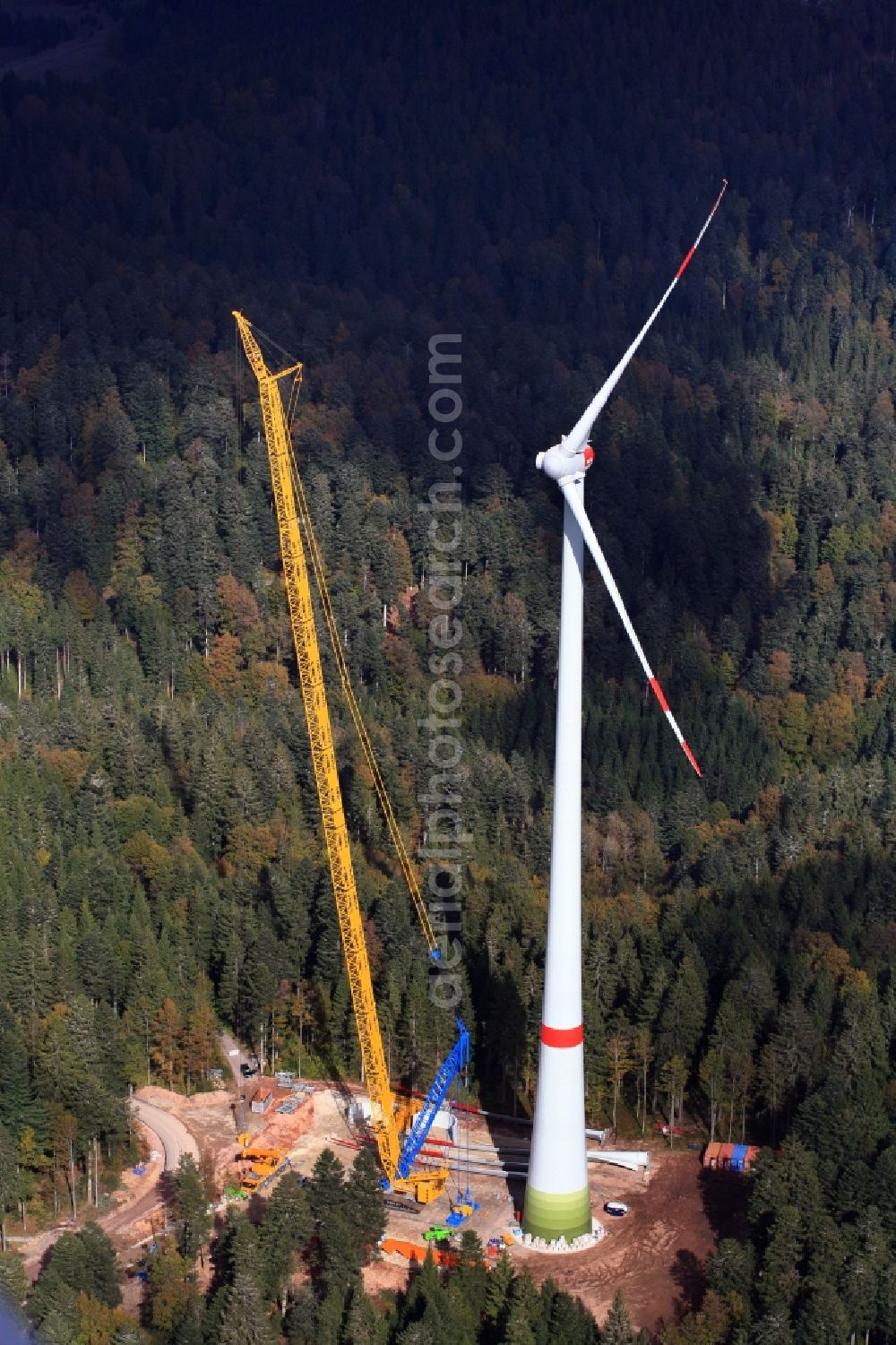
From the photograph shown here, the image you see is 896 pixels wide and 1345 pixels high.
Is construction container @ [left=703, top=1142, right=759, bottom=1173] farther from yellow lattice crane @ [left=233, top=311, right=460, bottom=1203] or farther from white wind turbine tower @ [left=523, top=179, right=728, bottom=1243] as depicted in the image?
yellow lattice crane @ [left=233, top=311, right=460, bottom=1203]

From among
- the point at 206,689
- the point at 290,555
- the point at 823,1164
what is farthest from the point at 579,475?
the point at 206,689

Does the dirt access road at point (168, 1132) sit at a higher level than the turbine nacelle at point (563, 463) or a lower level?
lower

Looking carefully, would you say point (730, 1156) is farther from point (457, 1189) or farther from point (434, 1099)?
point (434, 1099)

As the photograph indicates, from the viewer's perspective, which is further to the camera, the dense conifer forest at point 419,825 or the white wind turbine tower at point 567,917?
the dense conifer forest at point 419,825

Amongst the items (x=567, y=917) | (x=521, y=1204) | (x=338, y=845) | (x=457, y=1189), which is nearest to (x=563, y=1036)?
(x=567, y=917)

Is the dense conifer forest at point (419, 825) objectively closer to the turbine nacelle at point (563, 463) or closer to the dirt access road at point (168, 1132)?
the dirt access road at point (168, 1132)

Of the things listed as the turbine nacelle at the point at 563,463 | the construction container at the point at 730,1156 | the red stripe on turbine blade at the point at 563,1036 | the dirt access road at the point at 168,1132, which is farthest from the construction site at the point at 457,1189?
the turbine nacelle at the point at 563,463
